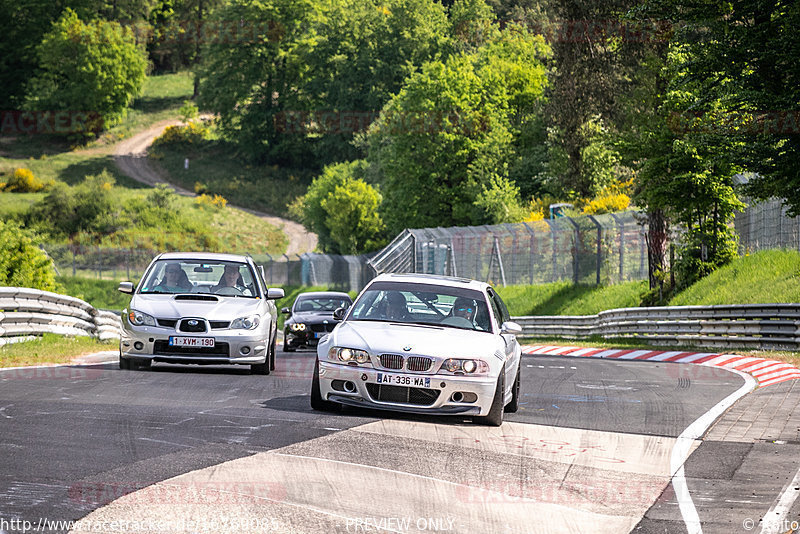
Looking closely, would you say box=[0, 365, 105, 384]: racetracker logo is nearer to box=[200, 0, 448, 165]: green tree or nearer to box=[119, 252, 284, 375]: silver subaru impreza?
box=[119, 252, 284, 375]: silver subaru impreza

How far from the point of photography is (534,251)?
1575 inches

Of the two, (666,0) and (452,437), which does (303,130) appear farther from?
(452,437)

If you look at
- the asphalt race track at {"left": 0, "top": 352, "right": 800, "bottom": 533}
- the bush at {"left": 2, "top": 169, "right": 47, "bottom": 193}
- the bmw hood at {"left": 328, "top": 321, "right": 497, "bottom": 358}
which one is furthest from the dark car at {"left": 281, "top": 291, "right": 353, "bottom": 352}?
the bush at {"left": 2, "top": 169, "right": 47, "bottom": 193}

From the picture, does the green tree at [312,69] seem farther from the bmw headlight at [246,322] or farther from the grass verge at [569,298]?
the bmw headlight at [246,322]

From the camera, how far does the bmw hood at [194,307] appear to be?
15.4m

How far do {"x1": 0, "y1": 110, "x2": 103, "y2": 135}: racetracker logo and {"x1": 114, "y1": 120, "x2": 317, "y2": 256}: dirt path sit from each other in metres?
3.71

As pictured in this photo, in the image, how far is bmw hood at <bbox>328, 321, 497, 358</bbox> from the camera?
11.0 m

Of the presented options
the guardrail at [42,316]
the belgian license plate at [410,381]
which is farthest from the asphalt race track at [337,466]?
the guardrail at [42,316]

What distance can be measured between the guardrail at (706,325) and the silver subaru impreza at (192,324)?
426 inches

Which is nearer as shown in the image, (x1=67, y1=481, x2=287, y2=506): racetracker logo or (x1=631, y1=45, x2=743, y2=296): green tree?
(x1=67, y1=481, x2=287, y2=506): racetracker logo

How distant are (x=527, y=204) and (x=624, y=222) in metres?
28.4

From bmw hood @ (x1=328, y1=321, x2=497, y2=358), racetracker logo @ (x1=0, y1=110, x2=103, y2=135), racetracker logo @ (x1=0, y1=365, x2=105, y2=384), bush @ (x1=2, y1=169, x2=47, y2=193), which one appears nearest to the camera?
bmw hood @ (x1=328, y1=321, x2=497, y2=358)

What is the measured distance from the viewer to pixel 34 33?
461 feet

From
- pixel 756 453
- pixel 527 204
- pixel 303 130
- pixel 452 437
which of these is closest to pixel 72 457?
pixel 452 437
